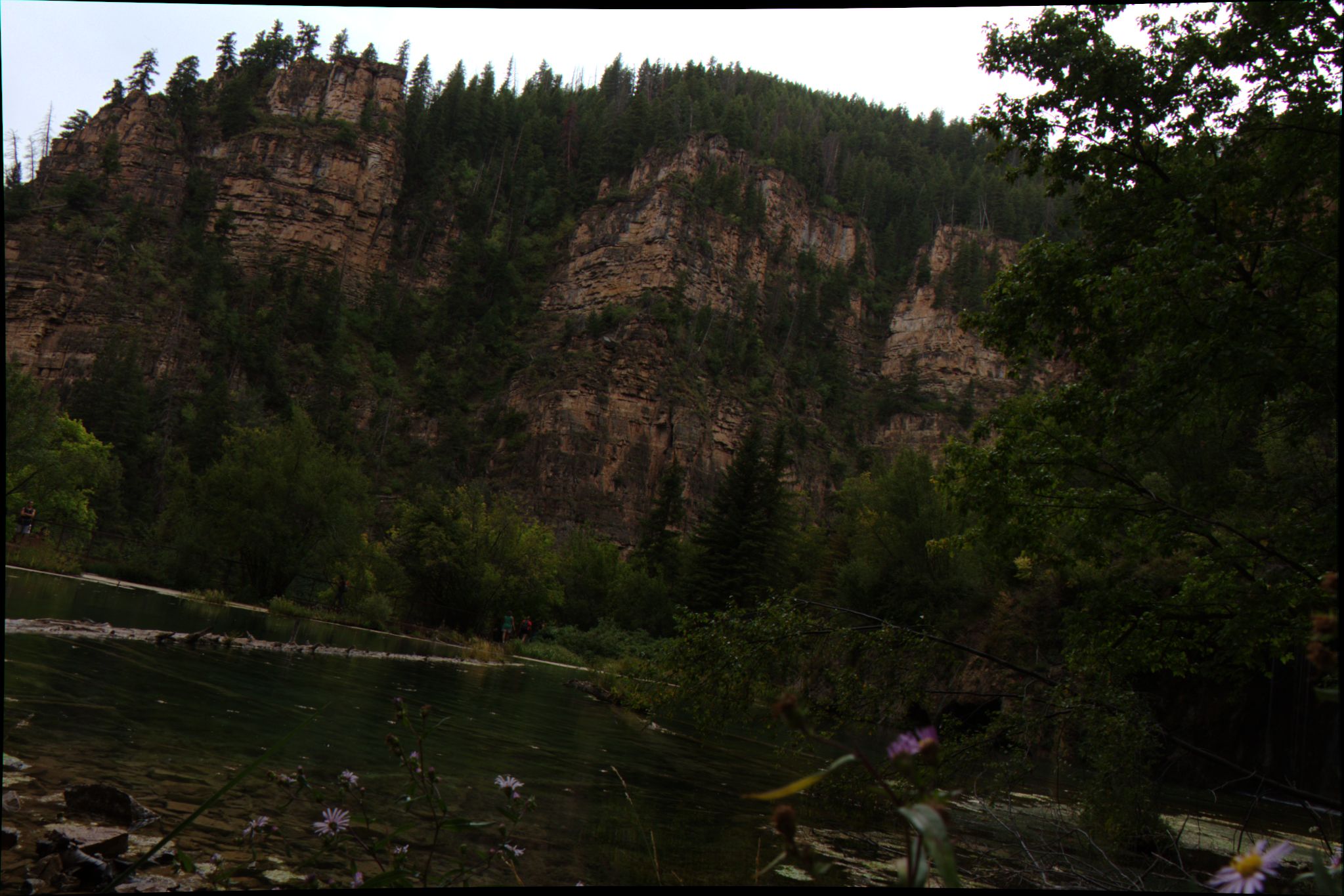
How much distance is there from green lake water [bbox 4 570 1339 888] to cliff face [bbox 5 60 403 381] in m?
61.8

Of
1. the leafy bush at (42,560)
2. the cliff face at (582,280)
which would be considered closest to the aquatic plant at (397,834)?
the leafy bush at (42,560)

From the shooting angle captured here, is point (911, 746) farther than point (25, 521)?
No

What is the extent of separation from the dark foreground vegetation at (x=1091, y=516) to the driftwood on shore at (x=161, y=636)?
681 cm

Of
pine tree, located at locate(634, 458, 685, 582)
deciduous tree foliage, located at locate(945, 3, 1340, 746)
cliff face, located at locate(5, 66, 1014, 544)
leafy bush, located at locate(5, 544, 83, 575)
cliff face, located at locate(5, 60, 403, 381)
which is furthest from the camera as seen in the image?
cliff face, located at locate(5, 66, 1014, 544)

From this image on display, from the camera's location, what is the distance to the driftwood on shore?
10164 millimetres

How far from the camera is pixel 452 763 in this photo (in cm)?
713

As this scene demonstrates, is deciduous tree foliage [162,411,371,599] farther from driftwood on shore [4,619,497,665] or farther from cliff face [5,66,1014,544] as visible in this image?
cliff face [5,66,1014,544]

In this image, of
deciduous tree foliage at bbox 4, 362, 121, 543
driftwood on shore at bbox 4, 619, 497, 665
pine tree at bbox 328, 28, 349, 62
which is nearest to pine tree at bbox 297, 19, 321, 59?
pine tree at bbox 328, 28, 349, 62

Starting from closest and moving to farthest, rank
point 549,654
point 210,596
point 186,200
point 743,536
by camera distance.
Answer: point 210,596 → point 549,654 → point 743,536 → point 186,200

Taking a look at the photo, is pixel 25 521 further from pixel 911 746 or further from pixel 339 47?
pixel 339 47

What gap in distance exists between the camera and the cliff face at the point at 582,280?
2675 inches

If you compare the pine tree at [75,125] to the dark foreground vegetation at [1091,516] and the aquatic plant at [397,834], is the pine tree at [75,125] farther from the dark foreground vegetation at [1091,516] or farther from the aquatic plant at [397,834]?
the aquatic plant at [397,834]

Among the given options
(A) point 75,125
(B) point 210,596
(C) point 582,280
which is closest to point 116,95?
(A) point 75,125

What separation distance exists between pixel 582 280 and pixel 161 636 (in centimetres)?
7559
